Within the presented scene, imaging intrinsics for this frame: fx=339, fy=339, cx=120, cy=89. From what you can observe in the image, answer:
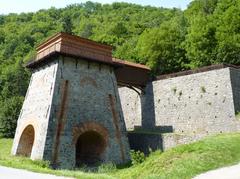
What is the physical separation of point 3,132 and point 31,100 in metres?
14.1

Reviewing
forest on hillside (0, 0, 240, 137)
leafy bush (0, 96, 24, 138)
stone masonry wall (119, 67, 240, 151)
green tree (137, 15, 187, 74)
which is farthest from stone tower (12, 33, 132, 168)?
leafy bush (0, 96, 24, 138)

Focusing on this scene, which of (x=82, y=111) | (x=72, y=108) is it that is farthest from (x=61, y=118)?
(x=82, y=111)

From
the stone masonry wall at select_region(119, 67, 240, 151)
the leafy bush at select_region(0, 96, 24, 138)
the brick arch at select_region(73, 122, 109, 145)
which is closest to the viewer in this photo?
the brick arch at select_region(73, 122, 109, 145)

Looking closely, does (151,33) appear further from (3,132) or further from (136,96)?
(3,132)

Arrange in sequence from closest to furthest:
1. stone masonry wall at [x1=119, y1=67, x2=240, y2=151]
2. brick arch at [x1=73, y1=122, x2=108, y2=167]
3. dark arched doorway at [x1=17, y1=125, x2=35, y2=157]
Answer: brick arch at [x1=73, y1=122, x2=108, y2=167], stone masonry wall at [x1=119, y1=67, x2=240, y2=151], dark arched doorway at [x1=17, y1=125, x2=35, y2=157]

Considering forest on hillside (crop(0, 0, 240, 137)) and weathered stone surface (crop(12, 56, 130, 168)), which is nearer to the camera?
weathered stone surface (crop(12, 56, 130, 168))

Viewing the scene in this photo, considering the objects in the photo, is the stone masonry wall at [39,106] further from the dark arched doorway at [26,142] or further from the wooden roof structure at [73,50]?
the wooden roof structure at [73,50]

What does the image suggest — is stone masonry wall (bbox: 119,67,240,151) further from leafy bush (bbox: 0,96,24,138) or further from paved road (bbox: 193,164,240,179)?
leafy bush (bbox: 0,96,24,138)

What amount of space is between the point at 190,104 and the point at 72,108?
8477 millimetres

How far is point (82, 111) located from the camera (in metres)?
20.8

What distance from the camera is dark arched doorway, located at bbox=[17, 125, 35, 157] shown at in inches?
873

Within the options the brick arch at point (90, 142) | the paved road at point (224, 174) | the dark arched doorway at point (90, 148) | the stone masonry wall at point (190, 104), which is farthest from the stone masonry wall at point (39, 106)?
the paved road at point (224, 174)

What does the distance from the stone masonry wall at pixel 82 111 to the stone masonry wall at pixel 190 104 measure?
356 centimetres

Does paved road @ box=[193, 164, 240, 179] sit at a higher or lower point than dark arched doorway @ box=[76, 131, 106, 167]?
lower
